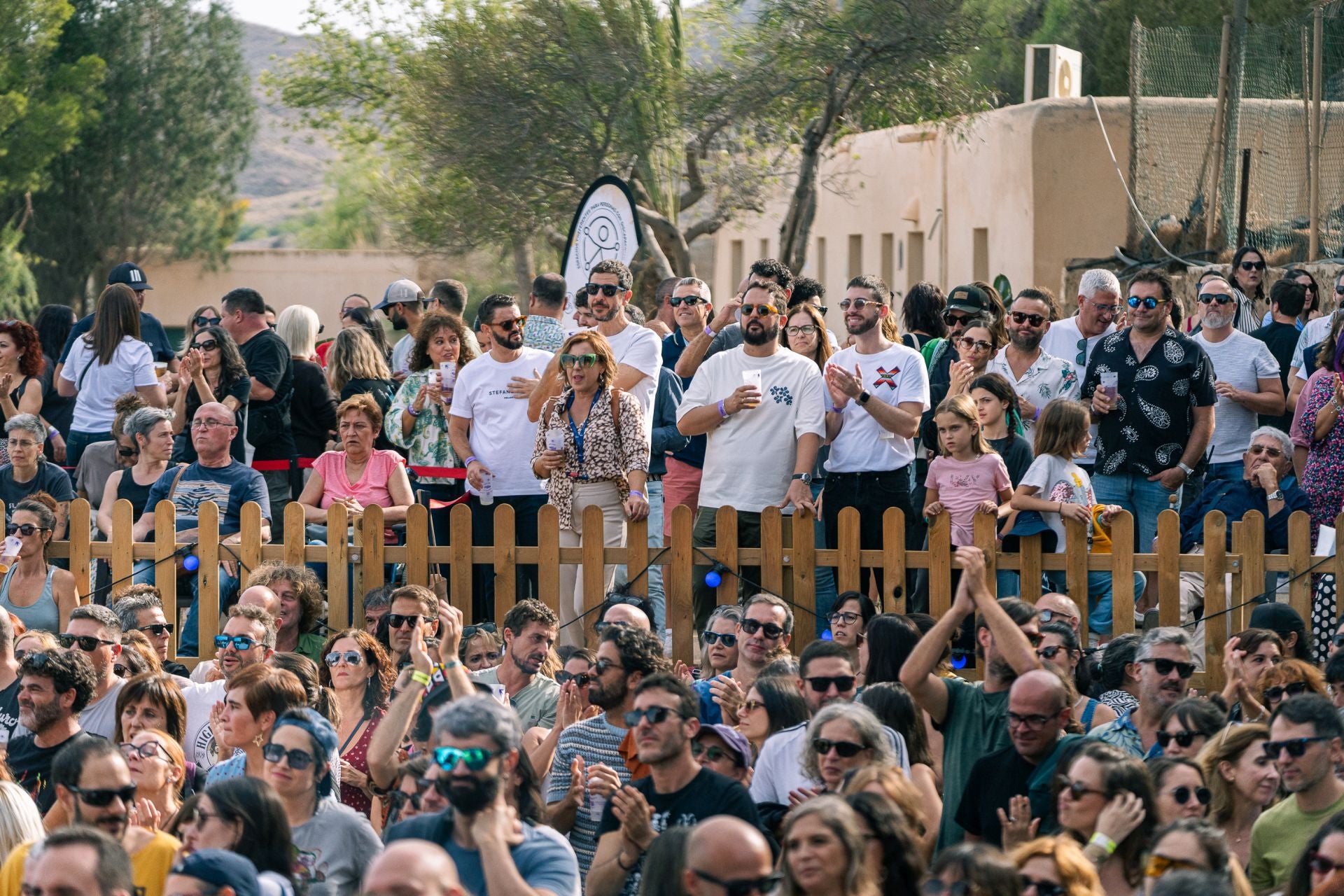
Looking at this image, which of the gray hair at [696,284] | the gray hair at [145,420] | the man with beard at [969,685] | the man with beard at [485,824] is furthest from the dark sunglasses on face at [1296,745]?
the gray hair at [145,420]

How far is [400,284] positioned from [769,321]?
3545 mm

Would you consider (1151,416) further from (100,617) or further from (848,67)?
(848,67)

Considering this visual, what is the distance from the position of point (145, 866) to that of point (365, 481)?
4.62m

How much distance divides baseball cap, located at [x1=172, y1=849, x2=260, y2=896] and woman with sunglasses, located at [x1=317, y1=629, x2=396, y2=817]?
96.2 inches

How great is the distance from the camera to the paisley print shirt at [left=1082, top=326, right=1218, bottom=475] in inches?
395

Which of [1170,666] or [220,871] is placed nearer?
[220,871]

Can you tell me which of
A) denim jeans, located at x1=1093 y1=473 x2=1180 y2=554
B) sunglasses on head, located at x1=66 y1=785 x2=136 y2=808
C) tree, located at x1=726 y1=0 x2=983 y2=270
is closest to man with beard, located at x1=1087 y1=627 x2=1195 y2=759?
denim jeans, located at x1=1093 y1=473 x2=1180 y2=554

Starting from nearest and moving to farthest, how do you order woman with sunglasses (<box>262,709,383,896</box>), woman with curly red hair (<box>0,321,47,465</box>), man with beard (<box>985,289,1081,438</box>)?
woman with sunglasses (<box>262,709,383,896</box>), man with beard (<box>985,289,1081,438</box>), woman with curly red hair (<box>0,321,47,465</box>)

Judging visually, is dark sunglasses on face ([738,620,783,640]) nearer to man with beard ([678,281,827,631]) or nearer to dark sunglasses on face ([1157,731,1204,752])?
man with beard ([678,281,827,631])

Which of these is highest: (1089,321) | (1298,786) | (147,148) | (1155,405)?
(147,148)

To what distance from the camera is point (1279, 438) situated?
10047mm

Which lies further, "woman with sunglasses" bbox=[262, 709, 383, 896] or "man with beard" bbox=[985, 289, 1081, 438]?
"man with beard" bbox=[985, 289, 1081, 438]

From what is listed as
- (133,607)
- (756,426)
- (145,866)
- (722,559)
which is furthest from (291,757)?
(756,426)

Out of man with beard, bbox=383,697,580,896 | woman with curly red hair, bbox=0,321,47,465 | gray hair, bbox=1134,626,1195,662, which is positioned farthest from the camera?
woman with curly red hair, bbox=0,321,47,465
